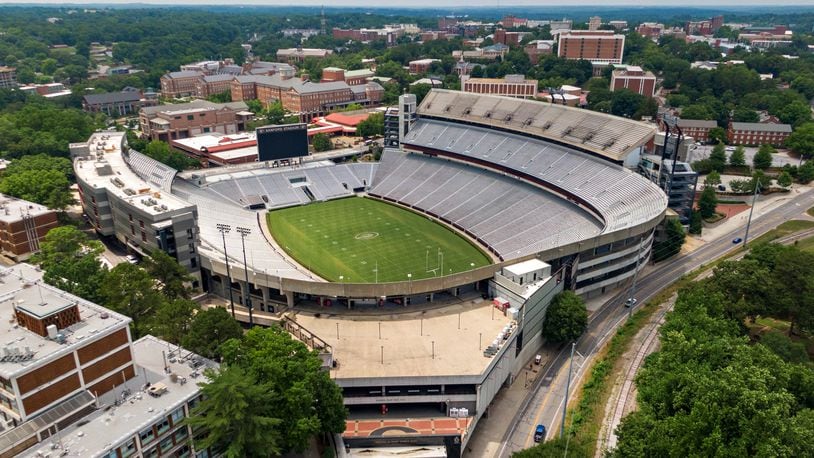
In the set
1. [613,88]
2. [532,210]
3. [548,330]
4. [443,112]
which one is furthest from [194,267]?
[613,88]

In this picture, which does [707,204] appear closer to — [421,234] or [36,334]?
[421,234]

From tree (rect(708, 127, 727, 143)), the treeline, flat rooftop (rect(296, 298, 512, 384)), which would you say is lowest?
flat rooftop (rect(296, 298, 512, 384))

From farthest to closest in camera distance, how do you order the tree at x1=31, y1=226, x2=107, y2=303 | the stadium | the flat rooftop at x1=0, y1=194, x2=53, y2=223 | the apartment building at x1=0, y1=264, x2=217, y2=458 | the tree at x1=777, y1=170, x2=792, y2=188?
1. the tree at x1=777, y1=170, x2=792, y2=188
2. the flat rooftop at x1=0, y1=194, x2=53, y2=223
3. the tree at x1=31, y1=226, x2=107, y2=303
4. the stadium
5. the apartment building at x1=0, y1=264, x2=217, y2=458

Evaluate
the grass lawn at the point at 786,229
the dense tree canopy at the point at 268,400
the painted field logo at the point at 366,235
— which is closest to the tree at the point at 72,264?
the dense tree canopy at the point at 268,400

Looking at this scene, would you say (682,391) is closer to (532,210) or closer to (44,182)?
(532,210)

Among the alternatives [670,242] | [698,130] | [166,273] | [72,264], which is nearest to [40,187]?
[72,264]

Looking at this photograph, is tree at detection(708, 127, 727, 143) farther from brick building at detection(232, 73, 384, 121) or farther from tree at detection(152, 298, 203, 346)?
tree at detection(152, 298, 203, 346)

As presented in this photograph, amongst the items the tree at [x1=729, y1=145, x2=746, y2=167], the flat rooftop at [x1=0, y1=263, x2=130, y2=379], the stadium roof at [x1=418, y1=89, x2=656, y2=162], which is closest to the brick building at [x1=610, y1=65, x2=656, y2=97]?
the tree at [x1=729, y1=145, x2=746, y2=167]
